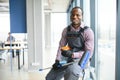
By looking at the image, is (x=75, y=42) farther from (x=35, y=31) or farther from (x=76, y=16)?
(x=35, y=31)

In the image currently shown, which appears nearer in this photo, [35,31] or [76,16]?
[76,16]

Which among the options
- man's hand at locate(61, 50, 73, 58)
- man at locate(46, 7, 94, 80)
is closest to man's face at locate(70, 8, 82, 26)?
man at locate(46, 7, 94, 80)

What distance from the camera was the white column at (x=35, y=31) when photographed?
6551 mm

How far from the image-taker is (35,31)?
6598 millimetres

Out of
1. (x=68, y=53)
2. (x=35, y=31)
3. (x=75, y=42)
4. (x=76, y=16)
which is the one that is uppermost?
(x=76, y=16)

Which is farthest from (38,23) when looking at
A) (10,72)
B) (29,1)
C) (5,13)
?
(5,13)

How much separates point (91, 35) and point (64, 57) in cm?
43

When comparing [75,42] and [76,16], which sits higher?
[76,16]

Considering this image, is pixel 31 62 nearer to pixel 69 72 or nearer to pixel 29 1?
pixel 29 1

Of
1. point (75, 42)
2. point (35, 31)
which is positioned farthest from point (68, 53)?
point (35, 31)

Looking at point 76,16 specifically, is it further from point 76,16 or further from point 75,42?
point 75,42

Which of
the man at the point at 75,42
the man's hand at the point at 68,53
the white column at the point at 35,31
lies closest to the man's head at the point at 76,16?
the man at the point at 75,42

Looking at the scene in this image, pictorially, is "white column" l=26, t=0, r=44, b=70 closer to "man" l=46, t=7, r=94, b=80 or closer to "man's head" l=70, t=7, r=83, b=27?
"man" l=46, t=7, r=94, b=80

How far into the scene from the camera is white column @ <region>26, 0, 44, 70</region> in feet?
21.5
